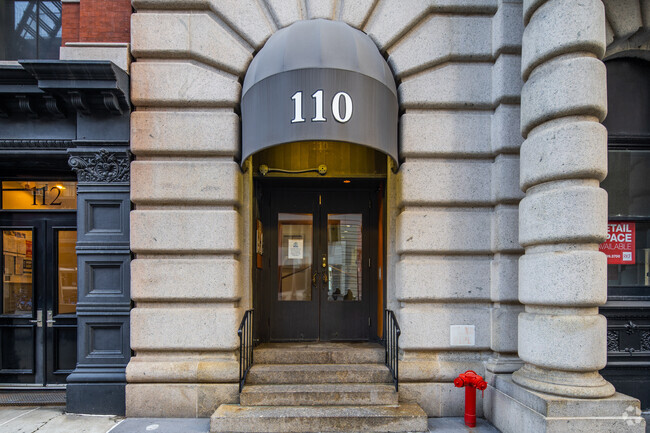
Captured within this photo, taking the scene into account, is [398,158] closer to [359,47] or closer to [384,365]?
[359,47]

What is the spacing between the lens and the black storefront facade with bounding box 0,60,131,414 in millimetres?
5566

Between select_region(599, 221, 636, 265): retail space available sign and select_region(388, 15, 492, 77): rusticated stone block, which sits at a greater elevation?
select_region(388, 15, 492, 77): rusticated stone block

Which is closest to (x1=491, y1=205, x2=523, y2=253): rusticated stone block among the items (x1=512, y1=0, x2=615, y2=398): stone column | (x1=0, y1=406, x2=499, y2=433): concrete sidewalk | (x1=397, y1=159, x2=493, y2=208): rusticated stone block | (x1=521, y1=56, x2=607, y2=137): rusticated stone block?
(x1=397, y1=159, x2=493, y2=208): rusticated stone block

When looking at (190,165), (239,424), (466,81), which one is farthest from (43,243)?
(466,81)

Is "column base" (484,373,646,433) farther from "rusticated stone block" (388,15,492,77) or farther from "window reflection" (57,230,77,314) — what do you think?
"window reflection" (57,230,77,314)

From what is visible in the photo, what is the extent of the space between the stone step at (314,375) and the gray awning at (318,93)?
10.7ft

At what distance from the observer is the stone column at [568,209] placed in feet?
14.5

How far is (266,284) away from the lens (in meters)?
6.98

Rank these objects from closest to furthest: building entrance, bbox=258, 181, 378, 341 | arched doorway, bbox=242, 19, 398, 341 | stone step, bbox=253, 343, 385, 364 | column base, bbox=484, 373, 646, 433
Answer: column base, bbox=484, 373, 646, 433
arched doorway, bbox=242, 19, 398, 341
stone step, bbox=253, 343, 385, 364
building entrance, bbox=258, 181, 378, 341

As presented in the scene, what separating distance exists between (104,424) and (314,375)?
3020 mm

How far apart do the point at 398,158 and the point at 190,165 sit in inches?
127

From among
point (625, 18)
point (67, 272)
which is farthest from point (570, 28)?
point (67, 272)

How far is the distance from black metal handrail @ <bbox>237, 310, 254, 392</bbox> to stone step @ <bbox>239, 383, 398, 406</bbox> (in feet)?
0.83

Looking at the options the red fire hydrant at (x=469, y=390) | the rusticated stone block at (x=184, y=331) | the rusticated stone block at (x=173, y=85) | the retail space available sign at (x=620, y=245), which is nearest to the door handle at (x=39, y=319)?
the rusticated stone block at (x=184, y=331)
